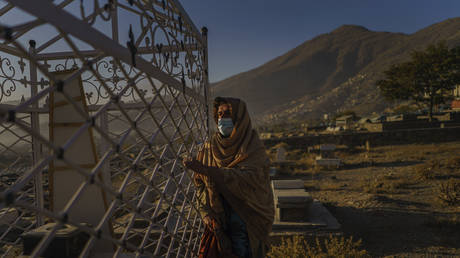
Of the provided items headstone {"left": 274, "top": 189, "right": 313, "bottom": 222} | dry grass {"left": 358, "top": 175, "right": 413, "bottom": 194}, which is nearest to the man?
headstone {"left": 274, "top": 189, "right": 313, "bottom": 222}

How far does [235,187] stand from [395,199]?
6148 millimetres

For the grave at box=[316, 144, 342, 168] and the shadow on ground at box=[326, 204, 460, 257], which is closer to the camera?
the shadow on ground at box=[326, 204, 460, 257]

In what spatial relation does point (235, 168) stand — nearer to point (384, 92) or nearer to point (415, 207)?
point (415, 207)

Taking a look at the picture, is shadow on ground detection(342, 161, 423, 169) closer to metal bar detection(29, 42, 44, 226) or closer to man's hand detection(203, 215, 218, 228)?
man's hand detection(203, 215, 218, 228)

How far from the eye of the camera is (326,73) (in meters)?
107

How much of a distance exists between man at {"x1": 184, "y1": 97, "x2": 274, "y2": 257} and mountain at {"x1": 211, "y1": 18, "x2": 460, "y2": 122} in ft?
194

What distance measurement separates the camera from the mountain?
6681 centimetres

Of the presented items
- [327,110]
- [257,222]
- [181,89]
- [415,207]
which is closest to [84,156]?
[181,89]

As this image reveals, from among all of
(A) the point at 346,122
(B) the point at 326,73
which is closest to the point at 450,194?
(A) the point at 346,122

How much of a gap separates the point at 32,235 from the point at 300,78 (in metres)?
111

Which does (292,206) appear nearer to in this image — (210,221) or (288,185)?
(288,185)

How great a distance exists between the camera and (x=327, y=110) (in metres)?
62.6

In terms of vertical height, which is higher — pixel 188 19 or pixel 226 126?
pixel 188 19

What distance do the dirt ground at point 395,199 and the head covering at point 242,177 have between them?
289 centimetres
